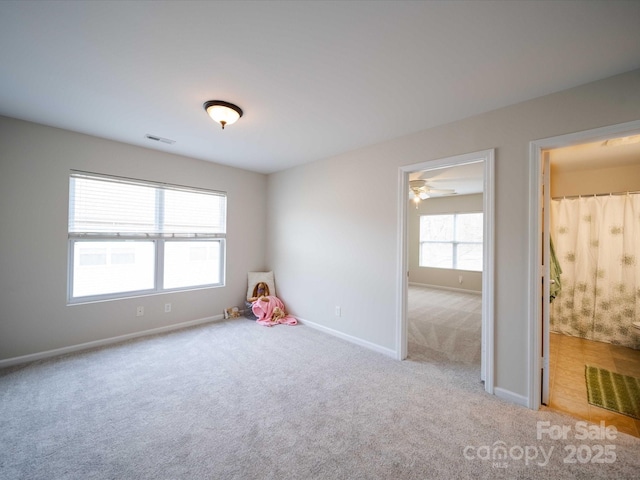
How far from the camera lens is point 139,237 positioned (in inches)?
143

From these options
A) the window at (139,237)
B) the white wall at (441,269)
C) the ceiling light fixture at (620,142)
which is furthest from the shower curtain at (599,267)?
the window at (139,237)

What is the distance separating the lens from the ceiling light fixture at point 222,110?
2352 mm

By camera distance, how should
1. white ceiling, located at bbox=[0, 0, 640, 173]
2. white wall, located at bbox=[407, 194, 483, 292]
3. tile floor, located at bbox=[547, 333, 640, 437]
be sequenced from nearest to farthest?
1. white ceiling, located at bbox=[0, 0, 640, 173]
2. tile floor, located at bbox=[547, 333, 640, 437]
3. white wall, located at bbox=[407, 194, 483, 292]

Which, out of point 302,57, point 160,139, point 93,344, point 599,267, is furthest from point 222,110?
point 599,267

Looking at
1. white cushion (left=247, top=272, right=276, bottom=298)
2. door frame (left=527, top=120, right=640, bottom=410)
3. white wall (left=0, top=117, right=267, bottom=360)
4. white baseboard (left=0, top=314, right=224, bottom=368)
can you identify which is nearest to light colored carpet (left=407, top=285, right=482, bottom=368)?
door frame (left=527, top=120, right=640, bottom=410)

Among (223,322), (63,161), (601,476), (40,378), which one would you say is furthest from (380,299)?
(63,161)

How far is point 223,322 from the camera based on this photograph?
4223mm

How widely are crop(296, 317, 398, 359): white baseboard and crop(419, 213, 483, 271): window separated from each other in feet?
15.3

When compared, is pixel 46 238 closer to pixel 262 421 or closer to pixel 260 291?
pixel 260 291

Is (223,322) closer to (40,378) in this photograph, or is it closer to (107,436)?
(40,378)

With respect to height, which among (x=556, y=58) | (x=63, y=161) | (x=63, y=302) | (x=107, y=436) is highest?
(x=556, y=58)

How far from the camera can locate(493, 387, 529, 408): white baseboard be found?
7.22 feet

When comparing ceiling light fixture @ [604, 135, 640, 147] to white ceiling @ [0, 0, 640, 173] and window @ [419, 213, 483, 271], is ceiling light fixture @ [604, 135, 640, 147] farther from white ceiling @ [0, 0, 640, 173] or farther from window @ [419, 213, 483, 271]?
window @ [419, 213, 483, 271]

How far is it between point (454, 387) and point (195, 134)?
151 inches
